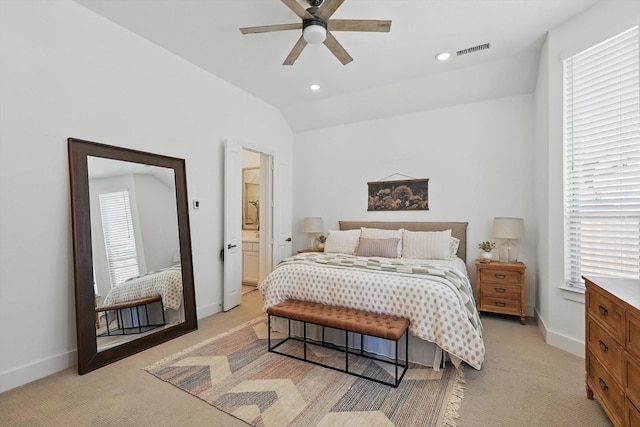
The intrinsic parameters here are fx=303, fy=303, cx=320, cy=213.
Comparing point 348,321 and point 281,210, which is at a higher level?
point 281,210

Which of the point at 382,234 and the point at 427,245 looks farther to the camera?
the point at 382,234

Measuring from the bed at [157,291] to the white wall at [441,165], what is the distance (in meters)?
2.62

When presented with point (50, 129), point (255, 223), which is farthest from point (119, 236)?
point (255, 223)

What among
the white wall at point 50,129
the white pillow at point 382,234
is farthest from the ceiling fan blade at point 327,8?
the white pillow at point 382,234

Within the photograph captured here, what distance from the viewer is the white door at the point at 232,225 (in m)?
3.95

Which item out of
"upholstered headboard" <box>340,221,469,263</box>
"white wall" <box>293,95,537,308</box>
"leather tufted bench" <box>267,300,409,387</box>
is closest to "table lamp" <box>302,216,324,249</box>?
"white wall" <box>293,95,537,308</box>

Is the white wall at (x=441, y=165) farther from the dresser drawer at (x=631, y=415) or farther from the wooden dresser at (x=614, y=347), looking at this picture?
the dresser drawer at (x=631, y=415)

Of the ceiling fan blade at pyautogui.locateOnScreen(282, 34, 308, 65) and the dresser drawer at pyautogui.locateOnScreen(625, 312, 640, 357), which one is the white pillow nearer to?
the ceiling fan blade at pyautogui.locateOnScreen(282, 34, 308, 65)

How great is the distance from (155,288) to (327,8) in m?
2.95

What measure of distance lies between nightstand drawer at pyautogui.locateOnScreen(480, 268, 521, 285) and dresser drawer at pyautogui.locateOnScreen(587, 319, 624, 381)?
5.27 feet

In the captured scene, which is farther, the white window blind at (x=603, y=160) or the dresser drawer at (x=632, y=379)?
the white window blind at (x=603, y=160)

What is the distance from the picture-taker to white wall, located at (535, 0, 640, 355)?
2.58m

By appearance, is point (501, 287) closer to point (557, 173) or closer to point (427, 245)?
point (427, 245)

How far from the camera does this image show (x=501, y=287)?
3.61 meters
